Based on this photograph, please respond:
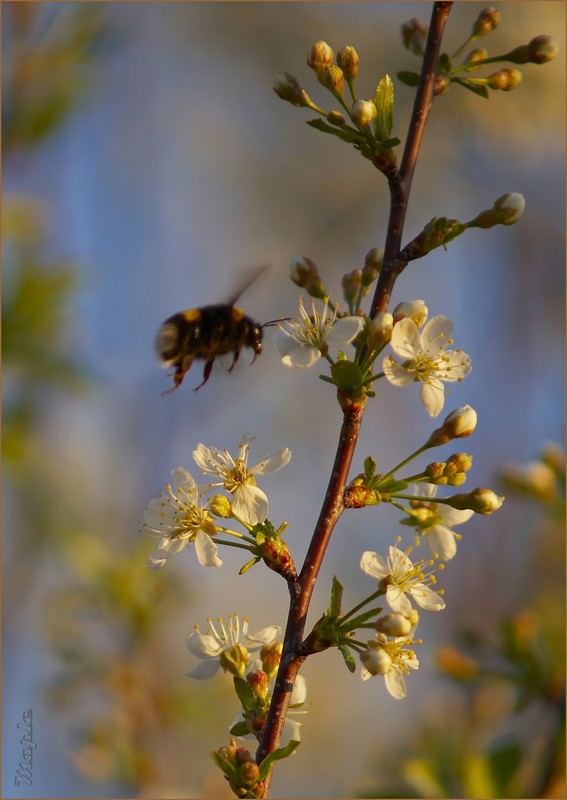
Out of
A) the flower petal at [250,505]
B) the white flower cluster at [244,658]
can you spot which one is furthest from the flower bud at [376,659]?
the flower petal at [250,505]

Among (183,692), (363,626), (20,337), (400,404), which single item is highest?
(400,404)

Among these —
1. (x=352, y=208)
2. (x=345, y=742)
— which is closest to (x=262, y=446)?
(x=345, y=742)

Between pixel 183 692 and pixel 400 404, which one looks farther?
pixel 400 404

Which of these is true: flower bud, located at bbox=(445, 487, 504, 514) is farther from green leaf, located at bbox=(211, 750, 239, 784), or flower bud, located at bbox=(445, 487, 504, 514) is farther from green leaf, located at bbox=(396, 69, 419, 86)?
green leaf, located at bbox=(396, 69, 419, 86)

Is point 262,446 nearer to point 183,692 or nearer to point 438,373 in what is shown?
point 183,692

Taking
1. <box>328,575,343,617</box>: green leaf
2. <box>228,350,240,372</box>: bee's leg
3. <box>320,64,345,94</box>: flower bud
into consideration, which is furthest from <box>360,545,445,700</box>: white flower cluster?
<box>320,64,345,94</box>: flower bud

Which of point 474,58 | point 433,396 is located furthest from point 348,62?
point 433,396

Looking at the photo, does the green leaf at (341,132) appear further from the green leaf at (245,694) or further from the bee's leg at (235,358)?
the green leaf at (245,694)
